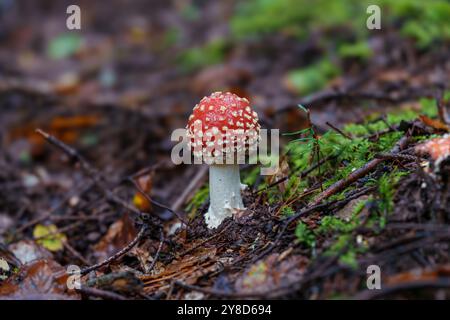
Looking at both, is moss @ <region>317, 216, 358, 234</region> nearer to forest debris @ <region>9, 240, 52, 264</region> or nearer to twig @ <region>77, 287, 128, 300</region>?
twig @ <region>77, 287, 128, 300</region>

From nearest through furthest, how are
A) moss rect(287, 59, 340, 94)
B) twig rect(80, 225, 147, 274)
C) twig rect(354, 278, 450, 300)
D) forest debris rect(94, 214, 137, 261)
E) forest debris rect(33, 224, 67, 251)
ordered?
1. twig rect(354, 278, 450, 300)
2. twig rect(80, 225, 147, 274)
3. forest debris rect(94, 214, 137, 261)
4. forest debris rect(33, 224, 67, 251)
5. moss rect(287, 59, 340, 94)

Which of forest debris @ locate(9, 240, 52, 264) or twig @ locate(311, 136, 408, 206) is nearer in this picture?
twig @ locate(311, 136, 408, 206)

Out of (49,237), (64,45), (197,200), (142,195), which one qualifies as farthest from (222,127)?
(64,45)

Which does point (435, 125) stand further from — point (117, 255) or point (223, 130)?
point (117, 255)

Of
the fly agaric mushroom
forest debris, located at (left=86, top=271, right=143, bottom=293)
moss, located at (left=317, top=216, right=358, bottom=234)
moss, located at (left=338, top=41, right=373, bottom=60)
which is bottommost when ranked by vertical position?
forest debris, located at (left=86, top=271, right=143, bottom=293)

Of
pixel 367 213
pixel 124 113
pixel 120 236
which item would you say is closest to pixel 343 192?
pixel 367 213

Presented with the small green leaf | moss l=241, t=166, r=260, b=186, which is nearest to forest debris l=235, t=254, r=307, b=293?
moss l=241, t=166, r=260, b=186
